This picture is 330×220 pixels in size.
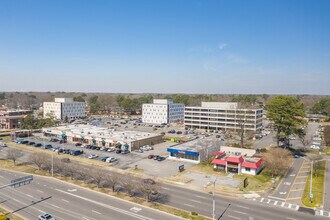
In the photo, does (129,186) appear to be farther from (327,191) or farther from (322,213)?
(327,191)

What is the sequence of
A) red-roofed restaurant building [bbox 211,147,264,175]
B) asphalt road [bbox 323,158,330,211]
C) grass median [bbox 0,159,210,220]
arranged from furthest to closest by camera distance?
red-roofed restaurant building [bbox 211,147,264,175] < asphalt road [bbox 323,158,330,211] < grass median [bbox 0,159,210,220]

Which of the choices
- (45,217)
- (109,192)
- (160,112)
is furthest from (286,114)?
(160,112)

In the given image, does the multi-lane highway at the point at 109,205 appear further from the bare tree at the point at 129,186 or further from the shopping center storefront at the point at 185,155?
the shopping center storefront at the point at 185,155

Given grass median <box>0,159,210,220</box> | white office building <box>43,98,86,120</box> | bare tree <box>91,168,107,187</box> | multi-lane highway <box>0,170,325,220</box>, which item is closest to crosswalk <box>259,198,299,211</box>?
multi-lane highway <box>0,170,325,220</box>

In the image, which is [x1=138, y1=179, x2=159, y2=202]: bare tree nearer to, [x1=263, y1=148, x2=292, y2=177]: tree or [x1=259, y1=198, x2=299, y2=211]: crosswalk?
[x1=259, y1=198, x2=299, y2=211]: crosswalk

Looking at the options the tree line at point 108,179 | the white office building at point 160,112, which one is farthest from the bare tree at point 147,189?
the white office building at point 160,112
